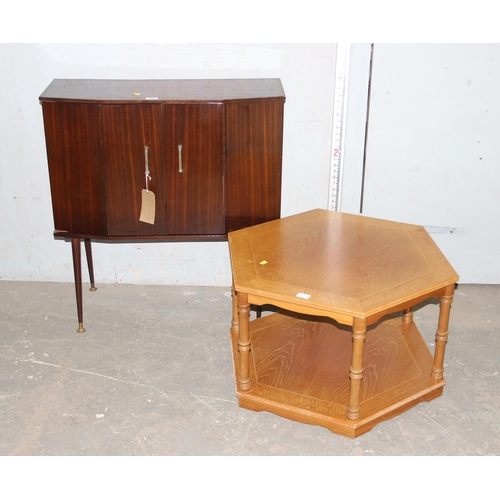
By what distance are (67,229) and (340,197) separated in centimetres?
168

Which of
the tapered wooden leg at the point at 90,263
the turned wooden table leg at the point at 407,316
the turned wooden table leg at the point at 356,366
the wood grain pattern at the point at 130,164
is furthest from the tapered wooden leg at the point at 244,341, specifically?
the tapered wooden leg at the point at 90,263

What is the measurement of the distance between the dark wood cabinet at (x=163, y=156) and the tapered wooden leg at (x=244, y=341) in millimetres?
711

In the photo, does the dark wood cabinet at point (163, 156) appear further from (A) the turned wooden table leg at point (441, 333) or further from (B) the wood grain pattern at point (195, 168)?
(A) the turned wooden table leg at point (441, 333)

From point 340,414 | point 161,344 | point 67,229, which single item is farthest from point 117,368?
point 340,414

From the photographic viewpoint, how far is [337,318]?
3.10 metres

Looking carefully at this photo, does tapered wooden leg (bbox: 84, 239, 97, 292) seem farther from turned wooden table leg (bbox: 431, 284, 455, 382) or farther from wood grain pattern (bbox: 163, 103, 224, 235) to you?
turned wooden table leg (bbox: 431, 284, 455, 382)

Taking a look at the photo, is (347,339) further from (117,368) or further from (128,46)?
(128,46)

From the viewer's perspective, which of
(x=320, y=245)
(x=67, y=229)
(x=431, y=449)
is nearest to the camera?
(x=431, y=449)

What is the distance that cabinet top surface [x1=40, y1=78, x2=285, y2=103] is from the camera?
3658 mm

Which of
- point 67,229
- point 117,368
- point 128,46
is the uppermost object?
point 128,46

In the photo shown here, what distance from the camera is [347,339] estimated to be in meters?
3.91

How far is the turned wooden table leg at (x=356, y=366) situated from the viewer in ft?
10.1

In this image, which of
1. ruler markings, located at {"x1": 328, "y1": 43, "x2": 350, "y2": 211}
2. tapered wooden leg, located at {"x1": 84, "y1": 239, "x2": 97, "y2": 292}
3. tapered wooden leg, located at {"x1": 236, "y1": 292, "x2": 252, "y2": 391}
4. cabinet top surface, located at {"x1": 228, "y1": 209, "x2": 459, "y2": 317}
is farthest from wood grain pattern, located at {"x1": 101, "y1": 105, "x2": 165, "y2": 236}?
ruler markings, located at {"x1": 328, "y1": 43, "x2": 350, "y2": 211}

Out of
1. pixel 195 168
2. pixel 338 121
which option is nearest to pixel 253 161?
pixel 195 168
